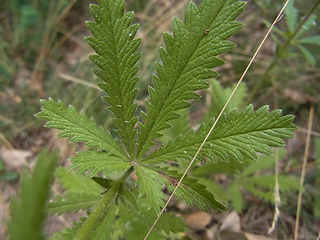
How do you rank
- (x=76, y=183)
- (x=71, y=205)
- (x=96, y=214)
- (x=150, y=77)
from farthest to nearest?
1. (x=150, y=77)
2. (x=76, y=183)
3. (x=71, y=205)
4. (x=96, y=214)

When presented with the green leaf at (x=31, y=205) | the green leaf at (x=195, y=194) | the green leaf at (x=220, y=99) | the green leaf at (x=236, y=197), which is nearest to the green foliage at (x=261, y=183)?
the green leaf at (x=236, y=197)

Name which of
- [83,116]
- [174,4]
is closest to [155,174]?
[83,116]

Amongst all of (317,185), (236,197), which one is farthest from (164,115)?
(317,185)

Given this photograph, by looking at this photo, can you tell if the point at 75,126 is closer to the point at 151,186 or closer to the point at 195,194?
the point at 151,186

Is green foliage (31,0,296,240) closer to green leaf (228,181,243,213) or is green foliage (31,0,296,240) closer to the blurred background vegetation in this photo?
the blurred background vegetation

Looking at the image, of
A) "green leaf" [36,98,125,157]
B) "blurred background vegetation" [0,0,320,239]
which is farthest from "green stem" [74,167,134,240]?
"blurred background vegetation" [0,0,320,239]

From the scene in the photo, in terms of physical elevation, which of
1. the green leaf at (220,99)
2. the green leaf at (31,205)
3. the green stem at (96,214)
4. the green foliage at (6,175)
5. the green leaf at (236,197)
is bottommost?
the green foliage at (6,175)

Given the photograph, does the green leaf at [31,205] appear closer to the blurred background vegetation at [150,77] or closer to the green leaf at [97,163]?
the green leaf at [97,163]
